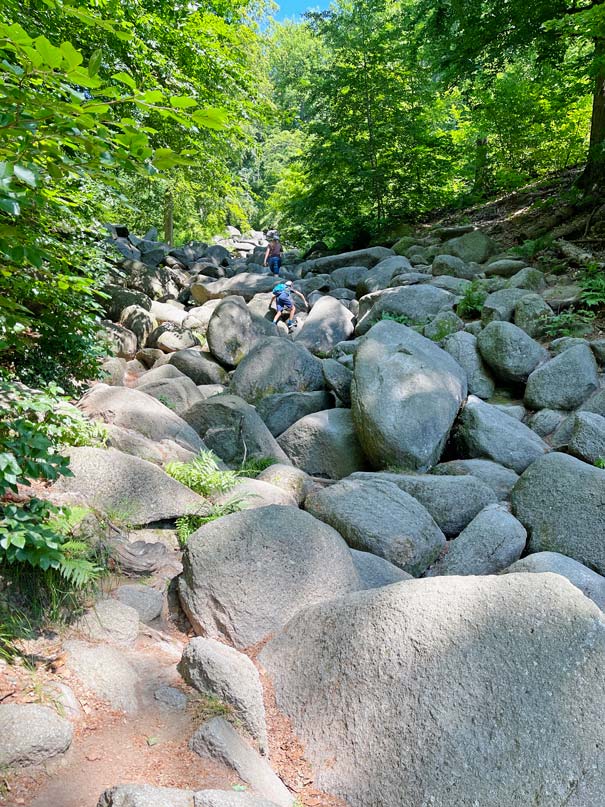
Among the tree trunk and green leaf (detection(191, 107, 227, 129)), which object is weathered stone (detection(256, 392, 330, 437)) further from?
the tree trunk

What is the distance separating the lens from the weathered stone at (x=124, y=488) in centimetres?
414

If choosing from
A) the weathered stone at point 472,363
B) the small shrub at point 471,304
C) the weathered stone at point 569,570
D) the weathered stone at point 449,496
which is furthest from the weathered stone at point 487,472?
the small shrub at point 471,304

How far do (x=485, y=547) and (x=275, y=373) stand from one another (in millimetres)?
4654

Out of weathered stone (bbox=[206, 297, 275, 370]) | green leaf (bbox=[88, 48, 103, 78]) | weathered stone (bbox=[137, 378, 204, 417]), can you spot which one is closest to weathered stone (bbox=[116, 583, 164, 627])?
green leaf (bbox=[88, 48, 103, 78])

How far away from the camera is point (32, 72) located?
1.62 m

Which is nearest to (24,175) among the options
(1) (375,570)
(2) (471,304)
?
(1) (375,570)

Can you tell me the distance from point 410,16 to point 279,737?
17.3 m

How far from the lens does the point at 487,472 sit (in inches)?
250

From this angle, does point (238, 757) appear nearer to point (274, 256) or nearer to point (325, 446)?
point (325, 446)

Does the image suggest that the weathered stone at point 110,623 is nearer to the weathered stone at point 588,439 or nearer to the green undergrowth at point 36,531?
the green undergrowth at point 36,531

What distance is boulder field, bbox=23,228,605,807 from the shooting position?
245cm

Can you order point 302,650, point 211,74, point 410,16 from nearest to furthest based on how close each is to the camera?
1. point 302,650
2. point 211,74
3. point 410,16

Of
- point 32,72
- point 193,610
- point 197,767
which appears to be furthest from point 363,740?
point 32,72

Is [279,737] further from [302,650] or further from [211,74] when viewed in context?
[211,74]
